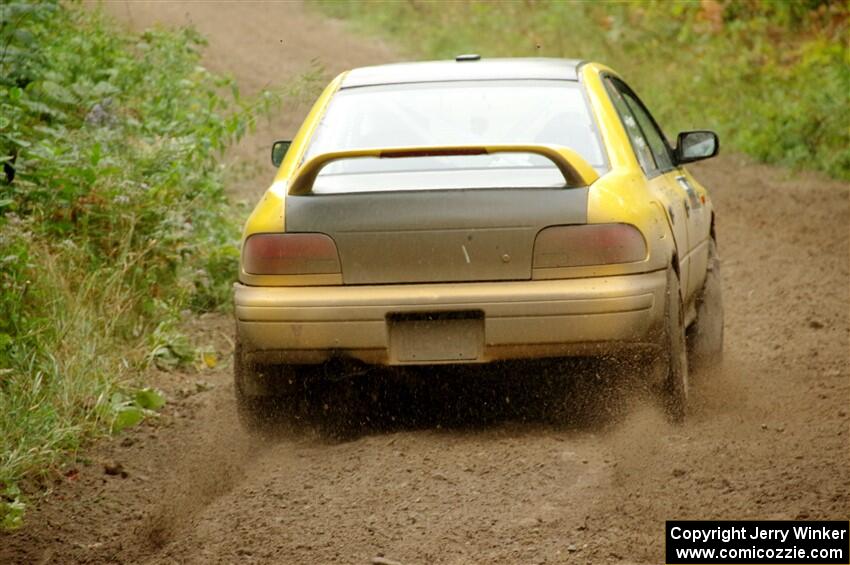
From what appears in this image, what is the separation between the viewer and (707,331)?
285 inches

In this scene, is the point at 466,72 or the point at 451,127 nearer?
the point at 451,127

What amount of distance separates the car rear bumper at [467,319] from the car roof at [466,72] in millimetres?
1244

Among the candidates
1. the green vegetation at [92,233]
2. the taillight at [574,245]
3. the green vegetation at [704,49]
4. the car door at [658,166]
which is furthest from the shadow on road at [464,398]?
the green vegetation at [704,49]

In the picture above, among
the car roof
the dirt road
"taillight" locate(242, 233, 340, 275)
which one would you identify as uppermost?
the car roof

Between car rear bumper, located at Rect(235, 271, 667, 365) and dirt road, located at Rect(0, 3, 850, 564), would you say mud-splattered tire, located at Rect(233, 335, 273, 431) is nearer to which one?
dirt road, located at Rect(0, 3, 850, 564)

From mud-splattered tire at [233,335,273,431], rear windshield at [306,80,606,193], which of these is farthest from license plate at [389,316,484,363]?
mud-splattered tire at [233,335,273,431]

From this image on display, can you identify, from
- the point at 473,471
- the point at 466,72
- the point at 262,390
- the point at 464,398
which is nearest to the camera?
the point at 473,471

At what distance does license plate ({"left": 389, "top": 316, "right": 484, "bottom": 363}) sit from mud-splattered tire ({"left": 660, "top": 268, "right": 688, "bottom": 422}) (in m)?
0.75

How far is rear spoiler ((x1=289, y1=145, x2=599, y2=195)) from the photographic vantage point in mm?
5410

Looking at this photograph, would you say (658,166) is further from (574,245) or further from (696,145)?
(574,245)

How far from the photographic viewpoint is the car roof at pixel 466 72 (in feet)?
21.0

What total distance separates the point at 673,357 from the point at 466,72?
5.29 feet

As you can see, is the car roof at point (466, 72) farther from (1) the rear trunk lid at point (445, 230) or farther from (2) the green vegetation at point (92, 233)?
(2) the green vegetation at point (92, 233)

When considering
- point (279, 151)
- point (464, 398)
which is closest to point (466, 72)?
point (279, 151)
